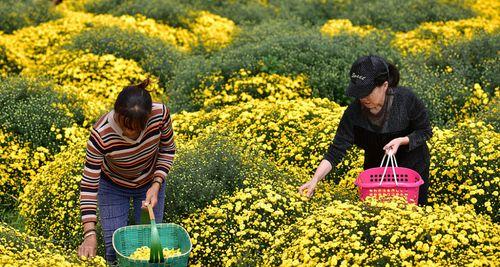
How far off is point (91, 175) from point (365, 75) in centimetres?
168

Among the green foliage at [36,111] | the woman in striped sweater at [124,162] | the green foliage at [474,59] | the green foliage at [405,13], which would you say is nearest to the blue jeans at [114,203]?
the woman in striped sweater at [124,162]

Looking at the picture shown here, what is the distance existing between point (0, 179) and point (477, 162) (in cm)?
399

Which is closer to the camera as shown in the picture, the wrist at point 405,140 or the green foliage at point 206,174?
the wrist at point 405,140

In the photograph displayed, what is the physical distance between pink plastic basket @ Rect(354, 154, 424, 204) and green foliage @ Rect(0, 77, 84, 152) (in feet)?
11.3

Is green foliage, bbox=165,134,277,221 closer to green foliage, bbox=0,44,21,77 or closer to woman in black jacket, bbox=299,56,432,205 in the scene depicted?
woman in black jacket, bbox=299,56,432,205

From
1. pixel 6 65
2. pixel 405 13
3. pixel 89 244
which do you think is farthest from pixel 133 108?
pixel 405 13

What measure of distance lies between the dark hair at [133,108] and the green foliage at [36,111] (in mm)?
3377

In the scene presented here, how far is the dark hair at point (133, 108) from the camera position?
175 inches

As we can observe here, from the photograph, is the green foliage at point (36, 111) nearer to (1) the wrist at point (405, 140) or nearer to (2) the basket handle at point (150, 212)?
(2) the basket handle at point (150, 212)

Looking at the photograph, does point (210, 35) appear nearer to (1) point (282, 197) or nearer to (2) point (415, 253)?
(1) point (282, 197)

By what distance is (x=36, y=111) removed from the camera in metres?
7.84

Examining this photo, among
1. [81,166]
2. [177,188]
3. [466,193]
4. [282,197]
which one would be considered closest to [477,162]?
[466,193]

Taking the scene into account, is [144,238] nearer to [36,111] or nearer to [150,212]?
[150,212]

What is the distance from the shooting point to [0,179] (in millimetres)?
7309
